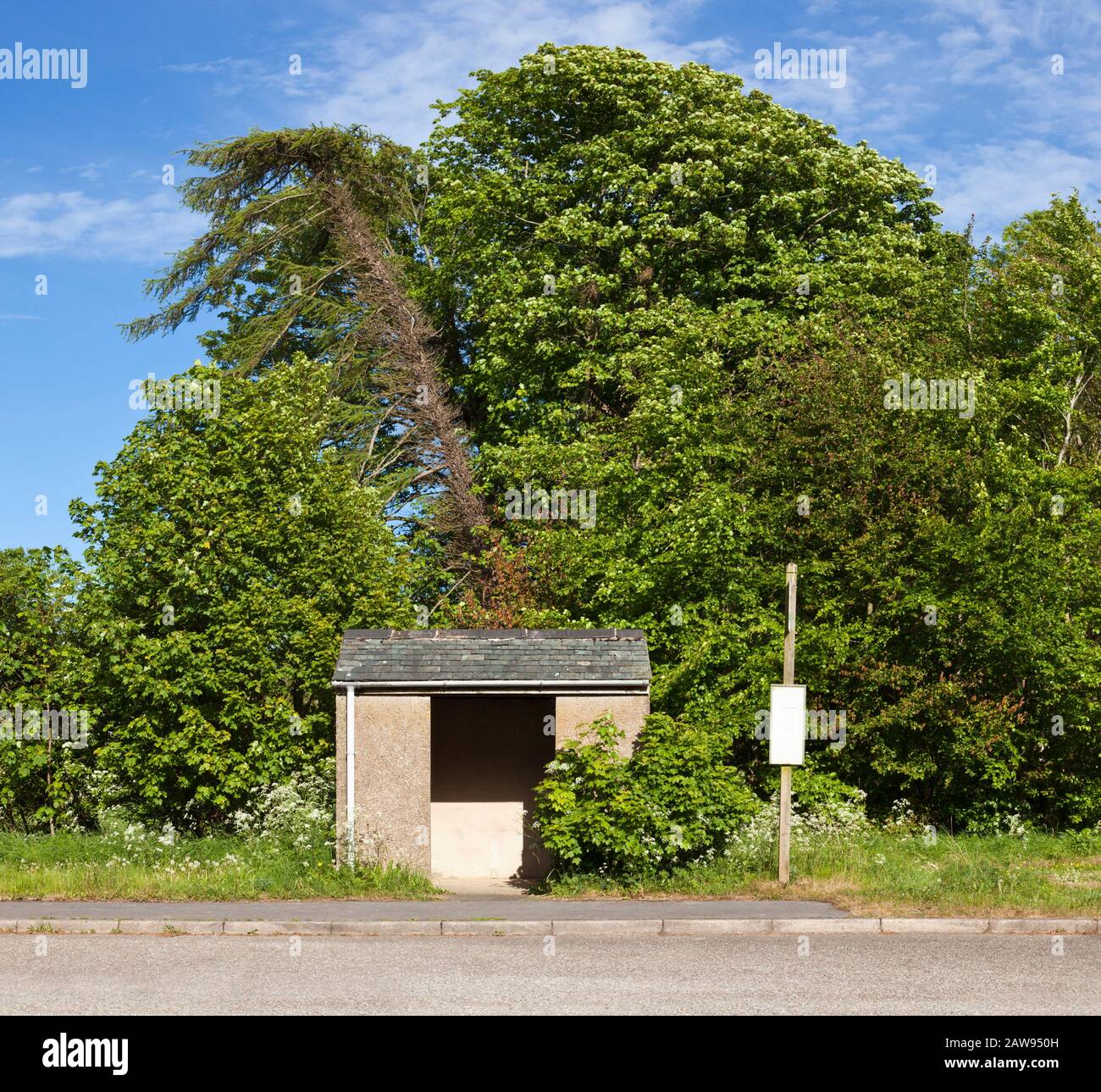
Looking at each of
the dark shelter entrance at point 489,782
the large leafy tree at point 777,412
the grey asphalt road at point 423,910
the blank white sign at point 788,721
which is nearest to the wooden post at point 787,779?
the blank white sign at point 788,721

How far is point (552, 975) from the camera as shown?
10320mm

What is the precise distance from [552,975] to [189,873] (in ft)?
21.1

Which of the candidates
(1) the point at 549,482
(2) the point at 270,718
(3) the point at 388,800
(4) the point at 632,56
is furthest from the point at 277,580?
(4) the point at 632,56

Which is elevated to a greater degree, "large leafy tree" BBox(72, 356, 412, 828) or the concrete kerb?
"large leafy tree" BBox(72, 356, 412, 828)

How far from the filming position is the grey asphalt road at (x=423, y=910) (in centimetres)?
1281

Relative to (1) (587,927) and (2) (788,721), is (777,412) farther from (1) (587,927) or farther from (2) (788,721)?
(1) (587,927)

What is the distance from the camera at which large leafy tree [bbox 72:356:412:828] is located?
A: 1795 centimetres

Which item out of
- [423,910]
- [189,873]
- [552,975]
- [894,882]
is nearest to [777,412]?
[894,882]

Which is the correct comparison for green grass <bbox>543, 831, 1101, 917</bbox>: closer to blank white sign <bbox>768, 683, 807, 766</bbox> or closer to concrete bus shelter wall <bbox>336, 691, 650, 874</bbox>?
blank white sign <bbox>768, 683, 807, 766</bbox>

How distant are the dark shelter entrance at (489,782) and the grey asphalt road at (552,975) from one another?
5725 mm

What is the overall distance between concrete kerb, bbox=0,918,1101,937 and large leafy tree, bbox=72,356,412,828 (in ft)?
16.6

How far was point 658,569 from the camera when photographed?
65.5ft

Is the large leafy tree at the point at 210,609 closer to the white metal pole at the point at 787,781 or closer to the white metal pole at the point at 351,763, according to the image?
the white metal pole at the point at 351,763

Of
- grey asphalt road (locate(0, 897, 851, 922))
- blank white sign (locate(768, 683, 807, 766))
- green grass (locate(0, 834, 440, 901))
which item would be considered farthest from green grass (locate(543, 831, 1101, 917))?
green grass (locate(0, 834, 440, 901))
